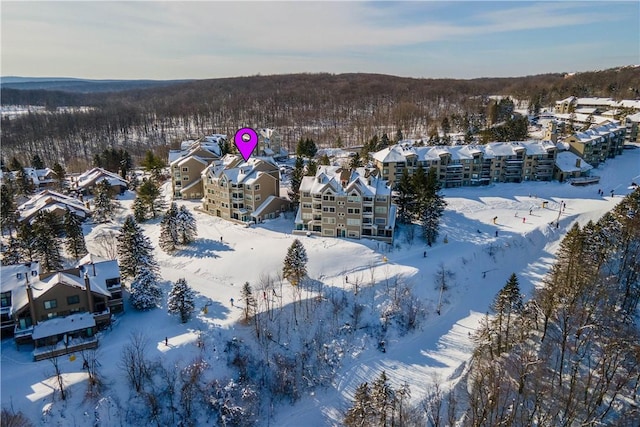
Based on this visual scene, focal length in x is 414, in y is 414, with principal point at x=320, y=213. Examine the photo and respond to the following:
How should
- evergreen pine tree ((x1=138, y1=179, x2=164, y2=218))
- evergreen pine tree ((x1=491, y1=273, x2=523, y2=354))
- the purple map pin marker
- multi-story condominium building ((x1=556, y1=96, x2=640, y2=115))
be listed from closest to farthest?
evergreen pine tree ((x1=491, y1=273, x2=523, y2=354)) → evergreen pine tree ((x1=138, y1=179, x2=164, y2=218)) → the purple map pin marker → multi-story condominium building ((x1=556, y1=96, x2=640, y2=115))

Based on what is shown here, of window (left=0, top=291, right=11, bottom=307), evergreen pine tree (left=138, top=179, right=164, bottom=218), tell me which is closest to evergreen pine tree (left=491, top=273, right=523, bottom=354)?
window (left=0, top=291, right=11, bottom=307)

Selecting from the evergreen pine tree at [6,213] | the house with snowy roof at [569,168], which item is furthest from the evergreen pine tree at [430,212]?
the evergreen pine tree at [6,213]

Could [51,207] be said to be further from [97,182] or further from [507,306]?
[507,306]

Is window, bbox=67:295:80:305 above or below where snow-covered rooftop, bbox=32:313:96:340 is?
above

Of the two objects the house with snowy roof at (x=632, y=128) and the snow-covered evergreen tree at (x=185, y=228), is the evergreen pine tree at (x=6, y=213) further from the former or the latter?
the house with snowy roof at (x=632, y=128)

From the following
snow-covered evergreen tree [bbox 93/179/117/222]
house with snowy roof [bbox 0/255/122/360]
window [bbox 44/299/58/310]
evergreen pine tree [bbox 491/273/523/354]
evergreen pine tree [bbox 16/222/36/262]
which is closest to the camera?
house with snowy roof [bbox 0/255/122/360]

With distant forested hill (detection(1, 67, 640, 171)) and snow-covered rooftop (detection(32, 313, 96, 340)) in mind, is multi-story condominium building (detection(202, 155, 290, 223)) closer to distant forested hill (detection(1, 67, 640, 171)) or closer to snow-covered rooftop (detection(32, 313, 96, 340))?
snow-covered rooftop (detection(32, 313, 96, 340))

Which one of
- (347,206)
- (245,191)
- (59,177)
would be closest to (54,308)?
(245,191)
